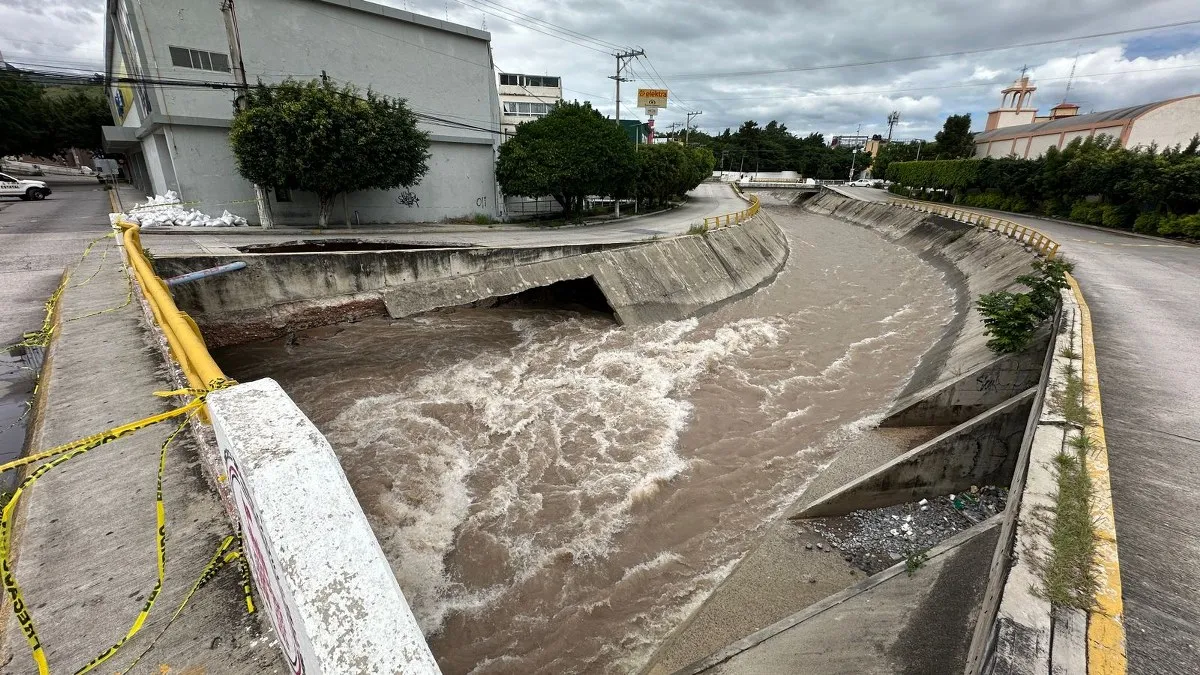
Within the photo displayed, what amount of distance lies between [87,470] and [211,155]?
23.4 meters

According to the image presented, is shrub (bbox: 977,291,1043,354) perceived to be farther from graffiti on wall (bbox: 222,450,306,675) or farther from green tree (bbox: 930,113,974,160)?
green tree (bbox: 930,113,974,160)

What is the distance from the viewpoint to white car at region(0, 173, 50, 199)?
27969mm

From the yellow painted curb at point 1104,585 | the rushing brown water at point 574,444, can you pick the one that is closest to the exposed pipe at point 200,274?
the rushing brown water at point 574,444

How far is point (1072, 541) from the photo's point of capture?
422 centimetres

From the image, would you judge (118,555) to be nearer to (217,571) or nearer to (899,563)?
(217,571)

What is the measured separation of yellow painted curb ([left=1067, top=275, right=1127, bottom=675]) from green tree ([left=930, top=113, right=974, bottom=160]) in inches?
2583

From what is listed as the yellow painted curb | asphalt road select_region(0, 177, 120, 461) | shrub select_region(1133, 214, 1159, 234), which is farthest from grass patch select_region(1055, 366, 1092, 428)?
shrub select_region(1133, 214, 1159, 234)

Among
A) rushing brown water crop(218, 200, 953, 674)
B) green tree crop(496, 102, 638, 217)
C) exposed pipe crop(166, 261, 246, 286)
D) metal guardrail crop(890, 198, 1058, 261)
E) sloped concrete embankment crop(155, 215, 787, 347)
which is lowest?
rushing brown water crop(218, 200, 953, 674)

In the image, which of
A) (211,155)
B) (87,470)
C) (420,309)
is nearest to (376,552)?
(87,470)

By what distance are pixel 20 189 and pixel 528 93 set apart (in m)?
55.2

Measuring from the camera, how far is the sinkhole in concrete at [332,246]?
52.5 ft

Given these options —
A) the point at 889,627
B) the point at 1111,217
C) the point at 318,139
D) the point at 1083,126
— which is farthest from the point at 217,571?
the point at 1083,126

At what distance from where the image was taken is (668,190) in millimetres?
40438

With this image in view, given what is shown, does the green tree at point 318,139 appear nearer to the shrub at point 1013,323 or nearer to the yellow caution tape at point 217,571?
the yellow caution tape at point 217,571
